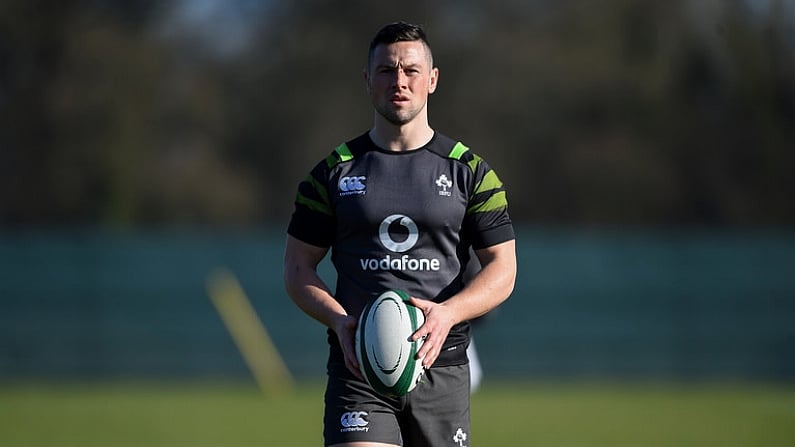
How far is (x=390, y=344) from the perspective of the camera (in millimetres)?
4965

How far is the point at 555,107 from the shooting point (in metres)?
34.2

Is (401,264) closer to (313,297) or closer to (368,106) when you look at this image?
(313,297)

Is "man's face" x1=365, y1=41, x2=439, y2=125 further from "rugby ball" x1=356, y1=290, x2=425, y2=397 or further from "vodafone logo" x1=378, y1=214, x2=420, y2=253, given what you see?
"rugby ball" x1=356, y1=290, x2=425, y2=397

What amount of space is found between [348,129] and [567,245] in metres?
13.8

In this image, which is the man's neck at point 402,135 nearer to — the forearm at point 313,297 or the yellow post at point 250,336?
the forearm at point 313,297

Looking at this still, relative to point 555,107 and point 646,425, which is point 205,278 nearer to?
point 646,425

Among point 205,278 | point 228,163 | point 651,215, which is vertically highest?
point 228,163

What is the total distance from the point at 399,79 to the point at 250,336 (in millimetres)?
17076

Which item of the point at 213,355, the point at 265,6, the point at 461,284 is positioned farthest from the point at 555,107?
the point at 461,284

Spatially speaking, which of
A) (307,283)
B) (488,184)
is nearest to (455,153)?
(488,184)

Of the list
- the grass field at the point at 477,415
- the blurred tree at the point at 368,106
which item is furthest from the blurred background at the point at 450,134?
the grass field at the point at 477,415

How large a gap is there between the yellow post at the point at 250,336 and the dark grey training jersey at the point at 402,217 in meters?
16.5

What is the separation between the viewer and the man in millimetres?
5336

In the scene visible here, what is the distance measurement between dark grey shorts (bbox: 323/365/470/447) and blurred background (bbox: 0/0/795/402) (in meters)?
16.6
